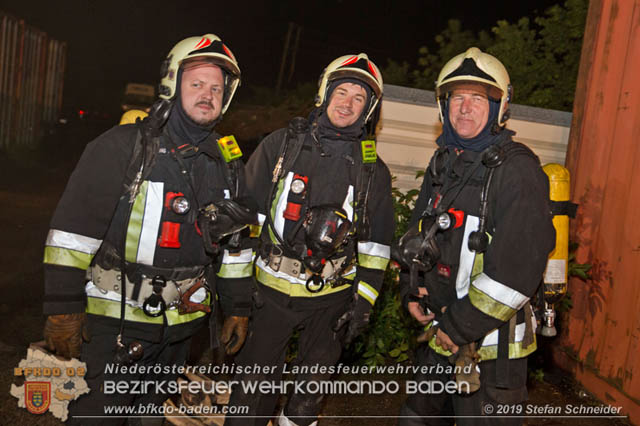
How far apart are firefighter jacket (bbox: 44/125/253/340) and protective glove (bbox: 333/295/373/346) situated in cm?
98

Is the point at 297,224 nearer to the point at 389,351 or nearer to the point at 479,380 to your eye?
the point at 479,380

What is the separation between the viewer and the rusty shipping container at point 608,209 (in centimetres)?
478

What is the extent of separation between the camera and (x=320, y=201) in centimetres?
349

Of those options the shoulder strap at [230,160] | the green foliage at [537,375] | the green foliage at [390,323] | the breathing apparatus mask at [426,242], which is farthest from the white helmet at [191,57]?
the green foliage at [537,375]

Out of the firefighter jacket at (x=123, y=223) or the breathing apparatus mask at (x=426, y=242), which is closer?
the firefighter jacket at (x=123, y=223)

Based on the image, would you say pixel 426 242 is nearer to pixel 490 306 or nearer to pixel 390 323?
pixel 490 306

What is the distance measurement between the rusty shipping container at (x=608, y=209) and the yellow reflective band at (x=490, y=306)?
273 centimetres

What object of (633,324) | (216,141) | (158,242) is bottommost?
(633,324)

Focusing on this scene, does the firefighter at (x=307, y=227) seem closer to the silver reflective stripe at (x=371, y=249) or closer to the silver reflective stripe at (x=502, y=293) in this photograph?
the silver reflective stripe at (x=371, y=249)

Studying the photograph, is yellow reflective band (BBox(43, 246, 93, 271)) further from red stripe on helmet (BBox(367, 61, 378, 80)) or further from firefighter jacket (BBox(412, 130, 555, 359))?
red stripe on helmet (BBox(367, 61, 378, 80))

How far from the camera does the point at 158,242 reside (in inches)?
112

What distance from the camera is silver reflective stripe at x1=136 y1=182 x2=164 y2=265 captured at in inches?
110

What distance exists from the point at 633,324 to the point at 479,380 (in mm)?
2721

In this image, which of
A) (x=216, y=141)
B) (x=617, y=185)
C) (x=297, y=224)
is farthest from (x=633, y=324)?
(x=216, y=141)
